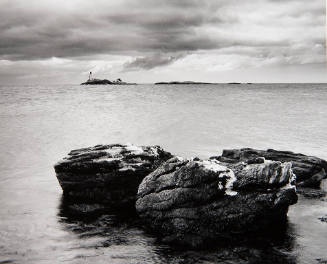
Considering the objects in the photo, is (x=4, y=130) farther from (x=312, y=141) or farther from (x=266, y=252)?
(x=266, y=252)

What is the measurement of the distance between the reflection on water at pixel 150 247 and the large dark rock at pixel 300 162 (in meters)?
5.54

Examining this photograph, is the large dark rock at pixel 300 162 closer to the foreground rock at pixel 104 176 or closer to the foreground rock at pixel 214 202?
the foreground rock at pixel 214 202

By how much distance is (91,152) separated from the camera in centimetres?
1612

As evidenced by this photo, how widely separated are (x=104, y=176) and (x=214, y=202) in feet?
18.1

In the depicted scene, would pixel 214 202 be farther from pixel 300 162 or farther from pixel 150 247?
pixel 300 162

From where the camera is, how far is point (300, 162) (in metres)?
19.1

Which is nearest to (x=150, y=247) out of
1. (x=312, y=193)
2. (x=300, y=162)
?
(x=312, y=193)

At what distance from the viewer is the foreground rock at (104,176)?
50.6 feet

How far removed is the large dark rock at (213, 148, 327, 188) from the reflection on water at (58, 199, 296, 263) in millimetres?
5541

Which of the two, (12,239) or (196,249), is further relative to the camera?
(12,239)

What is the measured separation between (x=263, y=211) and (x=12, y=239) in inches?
349

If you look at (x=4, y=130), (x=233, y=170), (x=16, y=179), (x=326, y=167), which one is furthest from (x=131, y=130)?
(x=233, y=170)

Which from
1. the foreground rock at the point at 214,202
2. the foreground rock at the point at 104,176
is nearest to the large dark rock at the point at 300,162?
the foreground rock at the point at 214,202

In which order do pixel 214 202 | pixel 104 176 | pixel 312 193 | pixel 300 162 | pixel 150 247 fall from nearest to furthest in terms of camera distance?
1. pixel 150 247
2. pixel 214 202
3. pixel 104 176
4. pixel 312 193
5. pixel 300 162
